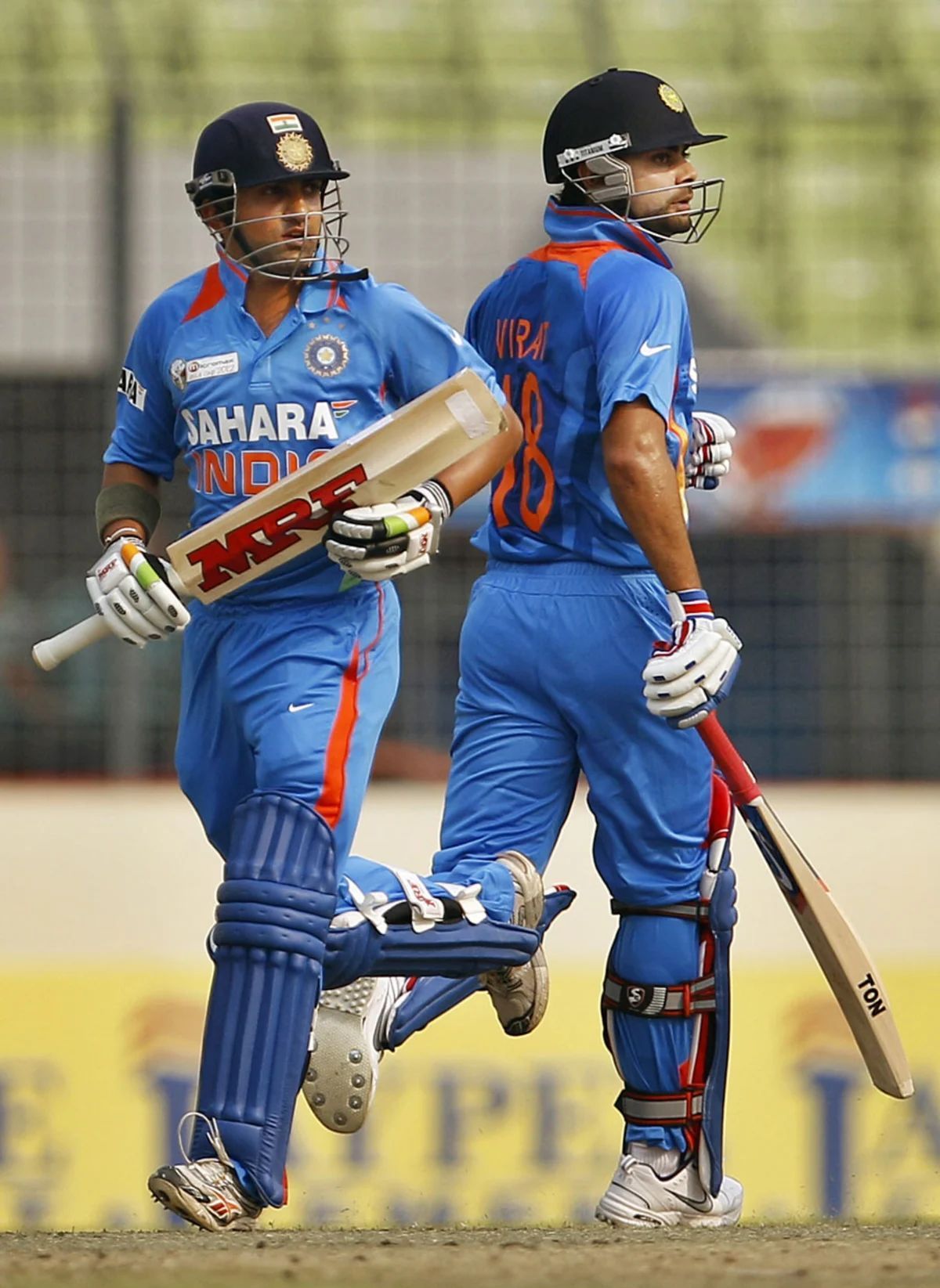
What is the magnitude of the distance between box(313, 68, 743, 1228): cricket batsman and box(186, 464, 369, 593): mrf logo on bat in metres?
0.59

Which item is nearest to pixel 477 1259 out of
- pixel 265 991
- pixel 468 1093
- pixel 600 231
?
pixel 265 991

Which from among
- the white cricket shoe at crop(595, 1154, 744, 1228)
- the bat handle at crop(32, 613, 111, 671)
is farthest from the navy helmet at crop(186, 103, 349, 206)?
the white cricket shoe at crop(595, 1154, 744, 1228)

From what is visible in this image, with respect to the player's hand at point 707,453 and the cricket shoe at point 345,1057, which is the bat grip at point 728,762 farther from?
the cricket shoe at point 345,1057

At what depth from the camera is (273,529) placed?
404 centimetres

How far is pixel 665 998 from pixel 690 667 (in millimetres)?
753

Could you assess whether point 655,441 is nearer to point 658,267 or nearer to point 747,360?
point 658,267

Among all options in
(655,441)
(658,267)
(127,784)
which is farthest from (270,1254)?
(127,784)

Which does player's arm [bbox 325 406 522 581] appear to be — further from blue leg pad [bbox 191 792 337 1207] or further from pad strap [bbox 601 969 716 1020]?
pad strap [bbox 601 969 716 1020]

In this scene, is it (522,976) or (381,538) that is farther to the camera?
(522,976)

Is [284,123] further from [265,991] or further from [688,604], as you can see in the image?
[265,991]

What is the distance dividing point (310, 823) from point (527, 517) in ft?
2.85

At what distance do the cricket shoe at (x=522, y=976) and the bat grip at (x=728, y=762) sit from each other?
40 cm

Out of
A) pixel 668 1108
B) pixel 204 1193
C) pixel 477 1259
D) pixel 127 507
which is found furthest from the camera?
pixel 668 1108

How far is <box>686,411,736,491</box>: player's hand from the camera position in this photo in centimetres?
480
